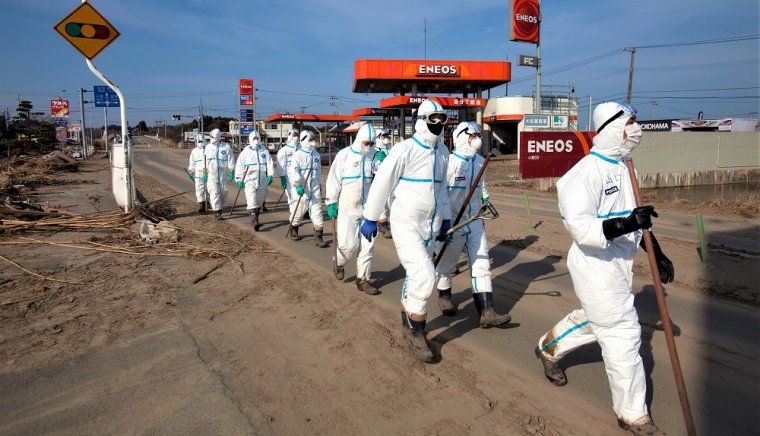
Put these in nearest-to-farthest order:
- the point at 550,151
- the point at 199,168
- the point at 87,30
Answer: the point at 87,30 < the point at 199,168 < the point at 550,151

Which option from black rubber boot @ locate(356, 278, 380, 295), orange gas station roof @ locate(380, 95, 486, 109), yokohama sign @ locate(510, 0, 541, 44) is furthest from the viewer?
orange gas station roof @ locate(380, 95, 486, 109)

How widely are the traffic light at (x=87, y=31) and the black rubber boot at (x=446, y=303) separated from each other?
380 inches

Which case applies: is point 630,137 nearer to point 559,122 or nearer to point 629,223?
point 629,223

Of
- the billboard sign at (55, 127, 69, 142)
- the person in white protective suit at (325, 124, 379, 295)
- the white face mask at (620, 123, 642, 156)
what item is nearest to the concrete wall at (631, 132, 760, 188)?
the person in white protective suit at (325, 124, 379, 295)

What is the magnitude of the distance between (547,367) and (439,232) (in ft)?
5.33

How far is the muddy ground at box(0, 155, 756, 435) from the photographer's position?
3.40m

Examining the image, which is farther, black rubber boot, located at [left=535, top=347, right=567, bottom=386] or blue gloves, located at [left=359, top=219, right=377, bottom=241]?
blue gloves, located at [left=359, top=219, right=377, bottom=241]

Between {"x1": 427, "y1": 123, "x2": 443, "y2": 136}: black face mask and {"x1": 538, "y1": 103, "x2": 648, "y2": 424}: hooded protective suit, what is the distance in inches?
58.0

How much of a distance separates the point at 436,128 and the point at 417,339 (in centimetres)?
195

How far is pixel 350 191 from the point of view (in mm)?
7160

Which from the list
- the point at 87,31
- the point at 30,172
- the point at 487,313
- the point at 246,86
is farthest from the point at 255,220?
the point at 246,86

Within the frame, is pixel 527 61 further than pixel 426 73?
No

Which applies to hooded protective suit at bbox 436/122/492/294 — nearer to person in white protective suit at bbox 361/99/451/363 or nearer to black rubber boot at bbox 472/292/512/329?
black rubber boot at bbox 472/292/512/329

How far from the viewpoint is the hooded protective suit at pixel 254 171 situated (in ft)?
36.8
